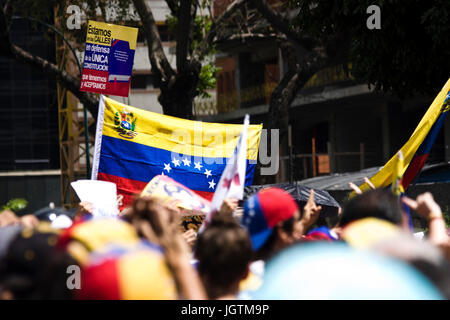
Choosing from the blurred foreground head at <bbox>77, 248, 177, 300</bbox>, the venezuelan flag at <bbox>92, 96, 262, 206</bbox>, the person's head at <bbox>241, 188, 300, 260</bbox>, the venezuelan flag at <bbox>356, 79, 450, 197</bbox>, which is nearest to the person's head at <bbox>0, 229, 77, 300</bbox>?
the blurred foreground head at <bbox>77, 248, 177, 300</bbox>

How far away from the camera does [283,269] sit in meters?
2.81

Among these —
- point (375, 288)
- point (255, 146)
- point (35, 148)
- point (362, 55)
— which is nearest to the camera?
point (375, 288)

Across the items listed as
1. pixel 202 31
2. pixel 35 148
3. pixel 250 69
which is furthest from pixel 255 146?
pixel 35 148

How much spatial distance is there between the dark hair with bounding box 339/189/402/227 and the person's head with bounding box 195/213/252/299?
736 millimetres

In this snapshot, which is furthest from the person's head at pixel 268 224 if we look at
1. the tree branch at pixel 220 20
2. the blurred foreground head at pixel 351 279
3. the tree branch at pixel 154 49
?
the tree branch at pixel 220 20

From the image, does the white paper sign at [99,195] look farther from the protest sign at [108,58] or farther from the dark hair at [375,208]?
the protest sign at [108,58]

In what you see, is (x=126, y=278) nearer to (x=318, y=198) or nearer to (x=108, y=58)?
(x=318, y=198)

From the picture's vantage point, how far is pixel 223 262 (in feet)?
10.5

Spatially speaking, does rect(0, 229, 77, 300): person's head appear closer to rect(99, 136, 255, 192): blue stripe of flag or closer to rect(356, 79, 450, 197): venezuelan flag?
rect(356, 79, 450, 197): venezuelan flag

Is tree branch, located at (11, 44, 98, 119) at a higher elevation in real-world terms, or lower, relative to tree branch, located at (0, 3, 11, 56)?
lower

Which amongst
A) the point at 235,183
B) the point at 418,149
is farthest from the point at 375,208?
the point at 418,149

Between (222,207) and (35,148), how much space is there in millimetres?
37073

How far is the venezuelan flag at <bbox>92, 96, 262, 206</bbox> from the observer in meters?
8.34
